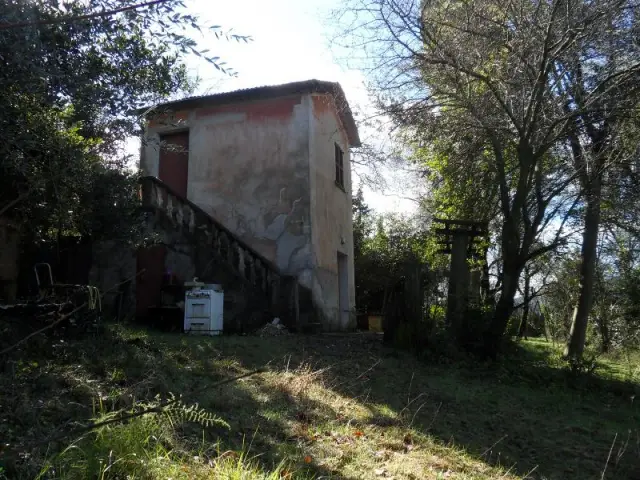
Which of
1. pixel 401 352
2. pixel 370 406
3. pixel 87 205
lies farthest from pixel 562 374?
pixel 87 205

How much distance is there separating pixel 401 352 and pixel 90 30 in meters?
6.57

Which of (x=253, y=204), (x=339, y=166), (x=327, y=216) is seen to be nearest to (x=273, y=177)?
(x=253, y=204)

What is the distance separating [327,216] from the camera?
13.0m

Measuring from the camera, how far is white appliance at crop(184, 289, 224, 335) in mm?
9133

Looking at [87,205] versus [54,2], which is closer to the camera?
[54,2]

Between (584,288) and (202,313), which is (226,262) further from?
(584,288)

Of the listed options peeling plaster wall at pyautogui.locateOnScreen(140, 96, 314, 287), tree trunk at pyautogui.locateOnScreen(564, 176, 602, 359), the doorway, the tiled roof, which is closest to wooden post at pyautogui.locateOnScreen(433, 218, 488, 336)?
tree trunk at pyautogui.locateOnScreen(564, 176, 602, 359)

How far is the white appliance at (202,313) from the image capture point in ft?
30.0

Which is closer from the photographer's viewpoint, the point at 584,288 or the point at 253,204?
the point at 584,288

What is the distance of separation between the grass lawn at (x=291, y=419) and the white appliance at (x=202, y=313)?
1.35m

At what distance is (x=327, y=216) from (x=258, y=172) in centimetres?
204

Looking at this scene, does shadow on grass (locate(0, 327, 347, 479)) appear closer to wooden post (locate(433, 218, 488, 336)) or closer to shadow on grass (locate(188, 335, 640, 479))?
shadow on grass (locate(188, 335, 640, 479))

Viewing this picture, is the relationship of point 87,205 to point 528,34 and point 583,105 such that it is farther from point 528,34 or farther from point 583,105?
point 583,105

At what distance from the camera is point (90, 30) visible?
362cm
